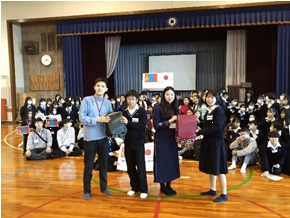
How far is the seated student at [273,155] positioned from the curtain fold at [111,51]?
7817 millimetres

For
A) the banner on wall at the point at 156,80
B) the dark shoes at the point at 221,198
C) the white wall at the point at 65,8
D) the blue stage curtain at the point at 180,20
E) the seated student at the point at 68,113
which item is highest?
the white wall at the point at 65,8

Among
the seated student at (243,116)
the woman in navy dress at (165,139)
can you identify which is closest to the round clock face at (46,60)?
the seated student at (243,116)

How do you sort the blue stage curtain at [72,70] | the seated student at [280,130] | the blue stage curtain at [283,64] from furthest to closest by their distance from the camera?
1. the blue stage curtain at [72,70]
2. the blue stage curtain at [283,64]
3. the seated student at [280,130]

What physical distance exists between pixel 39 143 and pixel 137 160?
3.03 metres

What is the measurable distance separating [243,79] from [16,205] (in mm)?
8495

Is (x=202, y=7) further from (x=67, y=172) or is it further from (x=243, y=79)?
(x=67, y=172)

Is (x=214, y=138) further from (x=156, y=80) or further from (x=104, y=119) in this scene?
(x=156, y=80)

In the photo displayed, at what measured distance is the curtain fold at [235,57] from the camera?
32.0 feet

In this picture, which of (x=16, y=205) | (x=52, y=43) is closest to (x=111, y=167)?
(x=16, y=205)

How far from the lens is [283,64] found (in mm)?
8844

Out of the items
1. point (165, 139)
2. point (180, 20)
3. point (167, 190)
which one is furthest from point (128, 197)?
point (180, 20)

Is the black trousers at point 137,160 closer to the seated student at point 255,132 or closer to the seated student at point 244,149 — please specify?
the seated student at point 244,149

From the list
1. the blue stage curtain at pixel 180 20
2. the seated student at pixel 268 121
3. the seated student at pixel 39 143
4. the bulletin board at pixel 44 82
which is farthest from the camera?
the bulletin board at pixel 44 82

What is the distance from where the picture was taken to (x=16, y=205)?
3.38 metres
